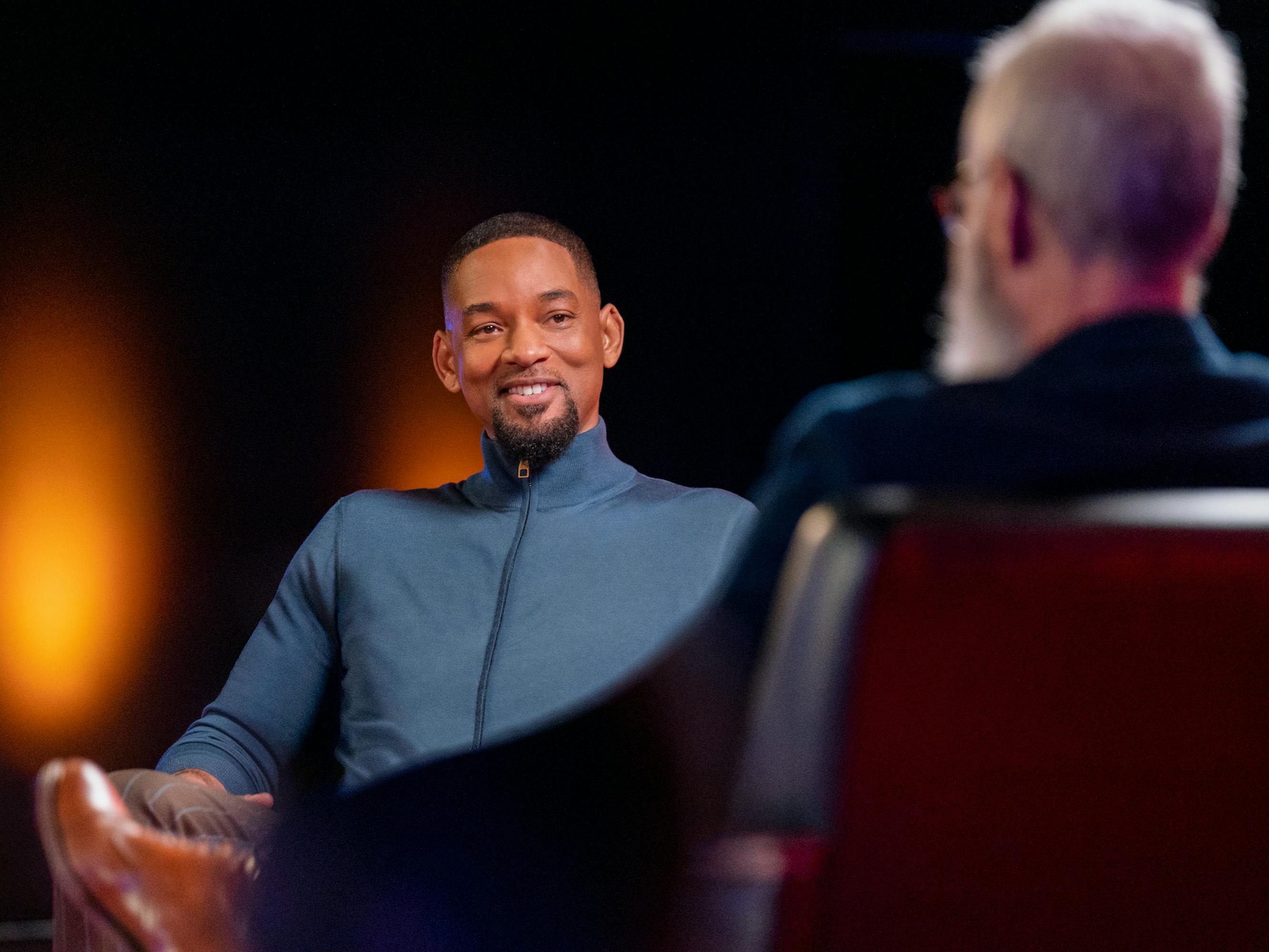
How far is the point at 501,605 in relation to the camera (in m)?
1.71

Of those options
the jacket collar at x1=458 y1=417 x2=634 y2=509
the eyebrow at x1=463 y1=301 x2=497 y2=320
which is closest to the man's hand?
the jacket collar at x1=458 y1=417 x2=634 y2=509

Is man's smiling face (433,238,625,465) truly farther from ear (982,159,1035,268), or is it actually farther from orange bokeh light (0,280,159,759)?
ear (982,159,1035,268)

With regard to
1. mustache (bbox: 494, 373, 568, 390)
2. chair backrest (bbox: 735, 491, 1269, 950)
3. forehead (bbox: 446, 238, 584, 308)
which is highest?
forehead (bbox: 446, 238, 584, 308)

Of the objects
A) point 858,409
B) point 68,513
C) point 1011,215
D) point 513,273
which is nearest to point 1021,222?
point 1011,215

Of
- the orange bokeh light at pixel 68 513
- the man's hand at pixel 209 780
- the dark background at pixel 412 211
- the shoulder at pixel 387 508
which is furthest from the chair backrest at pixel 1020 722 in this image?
the orange bokeh light at pixel 68 513

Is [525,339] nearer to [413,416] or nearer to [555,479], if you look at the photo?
[555,479]

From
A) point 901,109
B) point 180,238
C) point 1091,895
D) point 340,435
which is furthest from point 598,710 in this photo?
point 901,109

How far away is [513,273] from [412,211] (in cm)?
50

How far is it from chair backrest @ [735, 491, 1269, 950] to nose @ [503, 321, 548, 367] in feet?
4.40

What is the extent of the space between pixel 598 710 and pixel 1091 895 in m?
0.32

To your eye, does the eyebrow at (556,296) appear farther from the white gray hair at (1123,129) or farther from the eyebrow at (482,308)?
the white gray hair at (1123,129)

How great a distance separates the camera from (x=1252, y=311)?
7.98 ft

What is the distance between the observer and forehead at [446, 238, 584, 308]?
6.20 ft

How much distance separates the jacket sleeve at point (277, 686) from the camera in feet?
5.25
